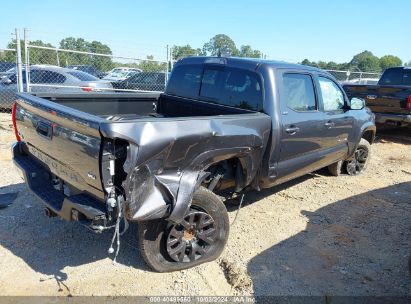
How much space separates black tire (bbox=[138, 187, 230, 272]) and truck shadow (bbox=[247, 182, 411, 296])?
44cm

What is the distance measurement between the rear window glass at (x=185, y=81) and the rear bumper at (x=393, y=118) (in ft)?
20.3

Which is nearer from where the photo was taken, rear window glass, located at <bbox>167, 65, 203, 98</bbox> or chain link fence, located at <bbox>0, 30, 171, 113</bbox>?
rear window glass, located at <bbox>167, 65, 203, 98</bbox>

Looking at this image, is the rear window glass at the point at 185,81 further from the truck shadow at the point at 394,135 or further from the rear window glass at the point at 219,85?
the truck shadow at the point at 394,135

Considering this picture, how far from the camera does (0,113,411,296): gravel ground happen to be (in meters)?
3.40

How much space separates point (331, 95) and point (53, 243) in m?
3.99

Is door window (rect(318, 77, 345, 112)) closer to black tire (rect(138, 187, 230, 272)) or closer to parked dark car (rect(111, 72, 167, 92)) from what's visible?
black tire (rect(138, 187, 230, 272))

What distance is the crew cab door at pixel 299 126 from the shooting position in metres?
4.33

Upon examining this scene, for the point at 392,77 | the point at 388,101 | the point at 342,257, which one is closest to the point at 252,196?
the point at 342,257

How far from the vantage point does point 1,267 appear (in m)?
3.53

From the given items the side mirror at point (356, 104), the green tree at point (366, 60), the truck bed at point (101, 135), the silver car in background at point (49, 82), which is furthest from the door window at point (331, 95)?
the green tree at point (366, 60)

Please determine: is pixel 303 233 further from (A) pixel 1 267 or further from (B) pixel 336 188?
(A) pixel 1 267

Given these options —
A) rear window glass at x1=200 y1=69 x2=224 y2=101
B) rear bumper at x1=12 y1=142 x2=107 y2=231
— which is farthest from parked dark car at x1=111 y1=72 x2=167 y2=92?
rear bumper at x1=12 y1=142 x2=107 y2=231

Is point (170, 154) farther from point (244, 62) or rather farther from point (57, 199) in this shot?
point (244, 62)

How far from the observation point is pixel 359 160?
273 inches
